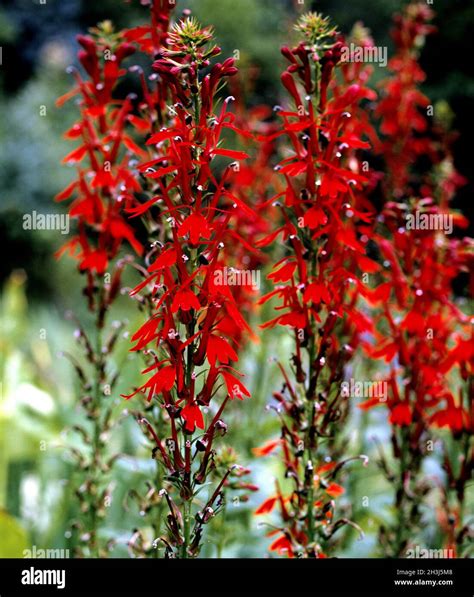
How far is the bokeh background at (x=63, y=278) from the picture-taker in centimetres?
344

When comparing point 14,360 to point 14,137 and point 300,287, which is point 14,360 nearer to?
point 300,287

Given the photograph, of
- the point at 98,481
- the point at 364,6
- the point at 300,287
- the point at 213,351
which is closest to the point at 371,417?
the point at 98,481

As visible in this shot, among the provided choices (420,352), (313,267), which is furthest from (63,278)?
(313,267)

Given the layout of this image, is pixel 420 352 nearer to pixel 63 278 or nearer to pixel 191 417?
pixel 191 417

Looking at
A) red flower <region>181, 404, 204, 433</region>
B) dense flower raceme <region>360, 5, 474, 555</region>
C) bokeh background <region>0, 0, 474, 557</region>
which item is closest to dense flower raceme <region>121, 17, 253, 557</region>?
red flower <region>181, 404, 204, 433</region>

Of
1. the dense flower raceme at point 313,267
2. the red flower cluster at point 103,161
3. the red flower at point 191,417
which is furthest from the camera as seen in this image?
the red flower cluster at point 103,161

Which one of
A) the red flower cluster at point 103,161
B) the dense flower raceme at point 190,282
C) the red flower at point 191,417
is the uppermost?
the red flower cluster at point 103,161

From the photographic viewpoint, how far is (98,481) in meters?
2.52

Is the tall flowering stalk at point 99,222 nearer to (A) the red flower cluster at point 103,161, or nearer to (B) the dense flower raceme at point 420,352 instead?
(A) the red flower cluster at point 103,161

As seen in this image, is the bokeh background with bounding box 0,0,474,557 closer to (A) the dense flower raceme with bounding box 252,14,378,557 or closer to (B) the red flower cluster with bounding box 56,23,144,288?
(A) the dense flower raceme with bounding box 252,14,378,557

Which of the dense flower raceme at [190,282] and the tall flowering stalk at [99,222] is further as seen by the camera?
the tall flowering stalk at [99,222]

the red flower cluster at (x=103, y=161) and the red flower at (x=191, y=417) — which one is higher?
the red flower cluster at (x=103, y=161)

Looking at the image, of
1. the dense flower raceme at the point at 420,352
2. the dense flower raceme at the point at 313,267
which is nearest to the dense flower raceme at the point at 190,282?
the dense flower raceme at the point at 313,267

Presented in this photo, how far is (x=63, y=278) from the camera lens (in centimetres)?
1096
